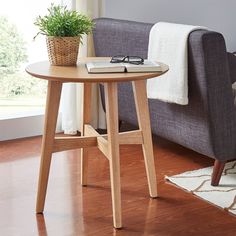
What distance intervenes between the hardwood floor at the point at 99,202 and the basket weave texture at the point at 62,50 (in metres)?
0.59

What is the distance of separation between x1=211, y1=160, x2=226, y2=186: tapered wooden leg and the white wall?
1.35 m

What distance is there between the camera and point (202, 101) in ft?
7.30

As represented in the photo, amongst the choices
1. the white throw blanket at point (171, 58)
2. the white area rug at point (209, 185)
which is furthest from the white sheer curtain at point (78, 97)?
the white area rug at point (209, 185)

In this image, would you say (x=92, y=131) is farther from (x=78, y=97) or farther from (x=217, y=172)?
(x=78, y=97)

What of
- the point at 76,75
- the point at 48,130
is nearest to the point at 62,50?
the point at 76,75

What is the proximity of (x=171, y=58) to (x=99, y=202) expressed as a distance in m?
0.71

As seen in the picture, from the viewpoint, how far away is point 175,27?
7.55ft

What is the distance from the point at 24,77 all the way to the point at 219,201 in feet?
5.25

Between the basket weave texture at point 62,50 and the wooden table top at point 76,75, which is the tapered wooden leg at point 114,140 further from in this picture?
the basket weave texture at point 62,50

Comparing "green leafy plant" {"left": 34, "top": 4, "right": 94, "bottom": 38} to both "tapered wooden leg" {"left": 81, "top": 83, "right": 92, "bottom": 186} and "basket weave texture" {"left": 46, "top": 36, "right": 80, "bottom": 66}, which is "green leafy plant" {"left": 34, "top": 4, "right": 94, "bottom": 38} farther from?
"tapered wooden leg" {"left": 81, "top": 83, "right": 92, "bottom": 186}

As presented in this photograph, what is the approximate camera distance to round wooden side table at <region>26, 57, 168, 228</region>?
1.88 m

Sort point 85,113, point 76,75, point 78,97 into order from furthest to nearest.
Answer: point 78,97, point 85,113, point 76,75

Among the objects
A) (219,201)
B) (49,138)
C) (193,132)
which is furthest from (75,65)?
(219,201)

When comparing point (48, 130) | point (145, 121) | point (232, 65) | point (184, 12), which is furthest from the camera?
point (184, 12)
